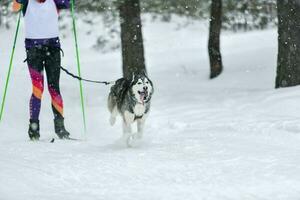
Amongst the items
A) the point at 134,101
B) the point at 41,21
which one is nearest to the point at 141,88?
the point at 134,101

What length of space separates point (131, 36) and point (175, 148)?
580 centimetres

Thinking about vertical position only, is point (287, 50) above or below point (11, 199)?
above

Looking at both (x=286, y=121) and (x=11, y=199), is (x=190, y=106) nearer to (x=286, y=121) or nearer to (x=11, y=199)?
(x=286, y=121)

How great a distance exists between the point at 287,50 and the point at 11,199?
7200 millimetres

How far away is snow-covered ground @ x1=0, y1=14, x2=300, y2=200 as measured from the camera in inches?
219

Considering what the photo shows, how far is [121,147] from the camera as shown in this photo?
8.05 metres

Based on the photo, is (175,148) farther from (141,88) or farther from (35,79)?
(35,79)

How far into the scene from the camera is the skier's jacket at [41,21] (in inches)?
326

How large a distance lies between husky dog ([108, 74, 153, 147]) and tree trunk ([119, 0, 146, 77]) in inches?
179

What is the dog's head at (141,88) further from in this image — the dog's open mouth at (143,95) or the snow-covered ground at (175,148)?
the snow-covered ground at (175,148)

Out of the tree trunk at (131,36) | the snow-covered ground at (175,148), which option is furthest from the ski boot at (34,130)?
the tree trunk at (131,36)

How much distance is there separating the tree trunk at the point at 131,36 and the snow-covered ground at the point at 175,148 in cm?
89

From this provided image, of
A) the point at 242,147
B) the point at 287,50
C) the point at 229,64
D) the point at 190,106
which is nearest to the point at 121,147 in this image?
the point at 242,147

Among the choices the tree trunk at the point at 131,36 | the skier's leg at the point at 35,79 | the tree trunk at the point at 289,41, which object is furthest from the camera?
the tree trunk at the point at 131,36
